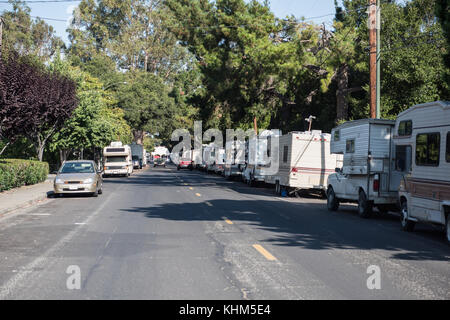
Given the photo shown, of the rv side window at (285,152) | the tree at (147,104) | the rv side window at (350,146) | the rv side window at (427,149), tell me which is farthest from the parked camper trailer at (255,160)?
the tree at (147,104)

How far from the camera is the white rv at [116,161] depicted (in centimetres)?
5044

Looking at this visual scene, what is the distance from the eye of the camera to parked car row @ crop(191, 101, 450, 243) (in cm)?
1280

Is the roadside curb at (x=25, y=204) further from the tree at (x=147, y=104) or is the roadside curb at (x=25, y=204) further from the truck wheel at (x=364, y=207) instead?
the tree at (x=147, y=104)

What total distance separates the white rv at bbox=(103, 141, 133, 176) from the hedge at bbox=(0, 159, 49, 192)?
14.9 m

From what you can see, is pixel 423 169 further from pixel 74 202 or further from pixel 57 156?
pixel 57 156

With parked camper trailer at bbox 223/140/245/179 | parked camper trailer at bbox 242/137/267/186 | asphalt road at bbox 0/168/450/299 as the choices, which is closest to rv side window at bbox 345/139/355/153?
asphalt road at bbox 0/168/450/299

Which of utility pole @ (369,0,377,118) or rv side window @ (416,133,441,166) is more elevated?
utility pole @ (369,0,377,118)

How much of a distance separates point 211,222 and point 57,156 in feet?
134

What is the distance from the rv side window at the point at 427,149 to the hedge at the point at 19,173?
17.9 meters

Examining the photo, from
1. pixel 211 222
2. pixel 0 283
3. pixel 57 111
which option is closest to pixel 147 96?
pixel 57 111

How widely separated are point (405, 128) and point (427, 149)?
173 centimetres

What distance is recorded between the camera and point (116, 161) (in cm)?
5147

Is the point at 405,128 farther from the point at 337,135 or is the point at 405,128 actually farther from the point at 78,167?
the point at 78,167

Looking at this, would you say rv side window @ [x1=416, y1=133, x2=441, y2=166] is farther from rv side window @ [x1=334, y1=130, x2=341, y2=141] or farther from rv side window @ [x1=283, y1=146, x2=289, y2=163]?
rv side window @ [x1=283, y1=146, x2=289, y2=163]
